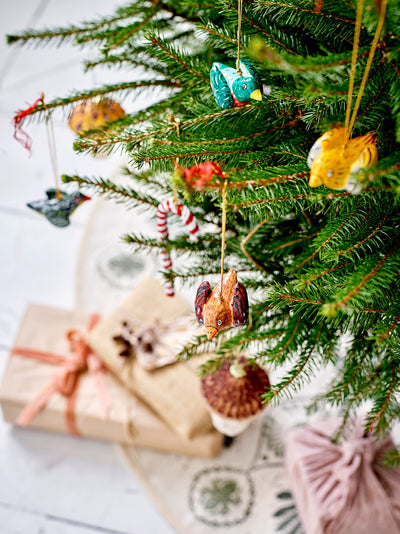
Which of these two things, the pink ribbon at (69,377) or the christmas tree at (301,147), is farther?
the pink ribbon at (69,377)

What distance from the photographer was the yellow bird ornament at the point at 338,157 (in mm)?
441

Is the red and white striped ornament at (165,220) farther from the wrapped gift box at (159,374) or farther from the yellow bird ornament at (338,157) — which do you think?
the wrapped gift box at (159,374)

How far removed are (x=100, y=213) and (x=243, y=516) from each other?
38.4 inches

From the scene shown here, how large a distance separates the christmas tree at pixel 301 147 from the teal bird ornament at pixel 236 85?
0.01 m

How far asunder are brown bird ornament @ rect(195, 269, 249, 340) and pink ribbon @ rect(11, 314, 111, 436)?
0.65 meters

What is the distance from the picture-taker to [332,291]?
→ 52 centimetres

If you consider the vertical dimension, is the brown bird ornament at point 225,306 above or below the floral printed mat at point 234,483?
above

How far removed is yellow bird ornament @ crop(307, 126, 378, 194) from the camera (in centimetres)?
44

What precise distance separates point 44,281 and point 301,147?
1165 mm

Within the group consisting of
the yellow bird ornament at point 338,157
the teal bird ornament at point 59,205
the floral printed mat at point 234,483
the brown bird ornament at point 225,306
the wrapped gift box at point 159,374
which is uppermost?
the yellow bird ornament at point 338,157

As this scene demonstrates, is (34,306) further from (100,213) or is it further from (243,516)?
(243,516)

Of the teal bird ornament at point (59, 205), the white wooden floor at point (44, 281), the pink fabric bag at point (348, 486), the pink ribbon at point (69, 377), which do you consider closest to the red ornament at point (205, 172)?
the teal bird ornament at point (59, 205)

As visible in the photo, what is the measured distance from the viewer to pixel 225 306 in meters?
0.57

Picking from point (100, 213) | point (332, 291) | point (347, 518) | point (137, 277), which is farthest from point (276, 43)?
point (100, 213)
